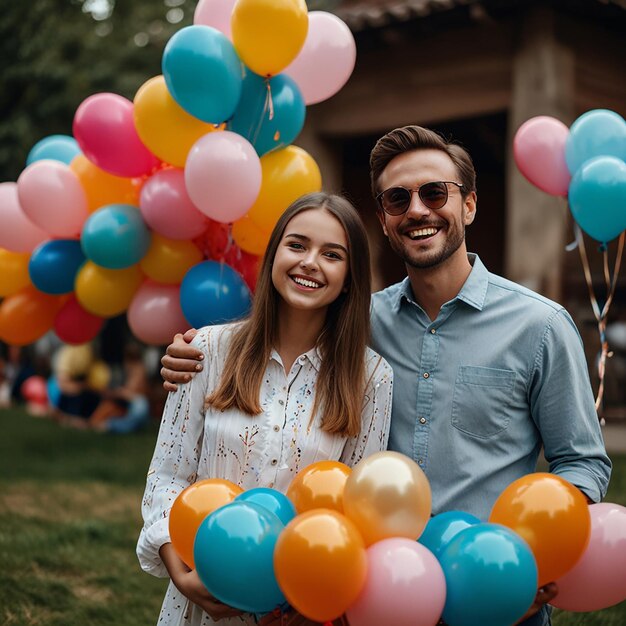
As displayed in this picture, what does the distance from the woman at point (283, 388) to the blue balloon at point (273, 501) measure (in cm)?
26

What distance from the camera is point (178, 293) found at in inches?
148

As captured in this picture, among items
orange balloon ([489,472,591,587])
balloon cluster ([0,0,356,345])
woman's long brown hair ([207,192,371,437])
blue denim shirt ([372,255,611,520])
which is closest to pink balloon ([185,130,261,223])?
balloon cluster ([0,0,356,345])

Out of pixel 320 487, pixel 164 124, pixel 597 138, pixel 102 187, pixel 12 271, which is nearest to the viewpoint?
pixel 320 487

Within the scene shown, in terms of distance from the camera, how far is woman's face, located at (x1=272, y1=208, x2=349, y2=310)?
2.35 meters

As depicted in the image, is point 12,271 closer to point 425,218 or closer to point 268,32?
point 268,32

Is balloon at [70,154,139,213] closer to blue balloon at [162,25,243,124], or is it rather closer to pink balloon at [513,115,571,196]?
blue balloon at [162,25,243,124]

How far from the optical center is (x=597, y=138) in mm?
3129

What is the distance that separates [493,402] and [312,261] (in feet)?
2.31

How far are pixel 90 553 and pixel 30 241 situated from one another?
5.98 ft

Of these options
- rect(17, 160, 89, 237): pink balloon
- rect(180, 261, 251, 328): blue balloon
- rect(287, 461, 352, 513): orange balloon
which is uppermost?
rect(17, 160, 89, 237): pink balloon

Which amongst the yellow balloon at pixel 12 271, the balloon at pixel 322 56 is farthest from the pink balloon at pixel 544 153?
the yellow balloon at pixel 12 271

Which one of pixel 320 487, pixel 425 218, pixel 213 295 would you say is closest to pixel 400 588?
pixel 320 487

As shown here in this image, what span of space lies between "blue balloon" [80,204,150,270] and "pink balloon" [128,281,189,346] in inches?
7.7

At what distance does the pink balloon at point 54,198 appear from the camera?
3.82m
